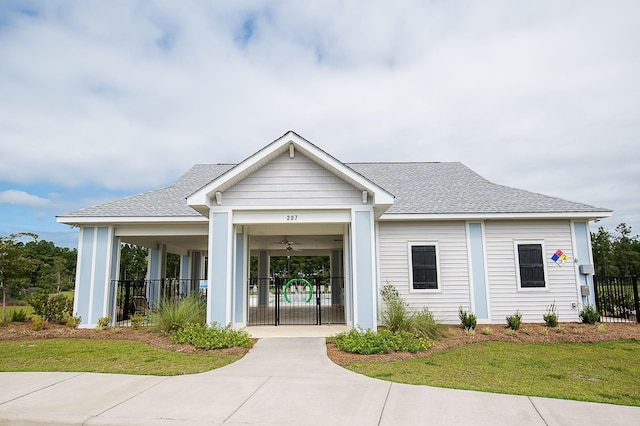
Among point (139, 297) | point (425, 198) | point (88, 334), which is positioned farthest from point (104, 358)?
point (425, 198)

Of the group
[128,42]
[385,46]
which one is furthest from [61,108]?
[385,46]

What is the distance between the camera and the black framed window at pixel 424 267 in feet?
41.7

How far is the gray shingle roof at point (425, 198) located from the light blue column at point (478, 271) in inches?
30.9

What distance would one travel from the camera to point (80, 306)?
1212 centimetres

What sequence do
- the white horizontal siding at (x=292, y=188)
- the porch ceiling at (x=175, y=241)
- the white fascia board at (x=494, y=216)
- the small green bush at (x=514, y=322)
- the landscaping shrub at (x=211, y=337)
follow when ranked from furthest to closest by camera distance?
the porch ceiling at (x=175, y=241) < the white fascia board at (x=494, y=216) < the small green bush at (x=514, y=322) < the white horizontal siding at (x=292, y=188) < the landscaping shrub at (x=211, y=337)

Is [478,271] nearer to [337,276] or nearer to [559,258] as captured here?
[559,258]

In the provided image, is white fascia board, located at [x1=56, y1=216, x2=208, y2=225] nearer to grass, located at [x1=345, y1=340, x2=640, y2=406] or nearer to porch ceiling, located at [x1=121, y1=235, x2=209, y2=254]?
porch ceiling, located at [x1=121, y1=235, x2=209, y2=254]

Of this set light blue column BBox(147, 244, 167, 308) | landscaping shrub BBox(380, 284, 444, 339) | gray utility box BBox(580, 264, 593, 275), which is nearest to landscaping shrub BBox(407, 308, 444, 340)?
landscaping shrub BBox(380, 284, 444, 339)

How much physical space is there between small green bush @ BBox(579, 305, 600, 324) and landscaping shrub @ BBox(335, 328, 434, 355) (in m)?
6.09

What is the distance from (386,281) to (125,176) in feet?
86.1

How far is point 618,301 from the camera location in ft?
45.3

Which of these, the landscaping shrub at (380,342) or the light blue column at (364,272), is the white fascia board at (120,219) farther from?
the landscaping shrub at (380,342)

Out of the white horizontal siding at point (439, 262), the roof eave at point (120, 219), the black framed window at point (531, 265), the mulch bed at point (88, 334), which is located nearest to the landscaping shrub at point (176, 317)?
the mulch bed at point (88, 334)

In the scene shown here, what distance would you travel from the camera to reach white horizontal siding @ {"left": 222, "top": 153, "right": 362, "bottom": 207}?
Answer: 34.4ft
